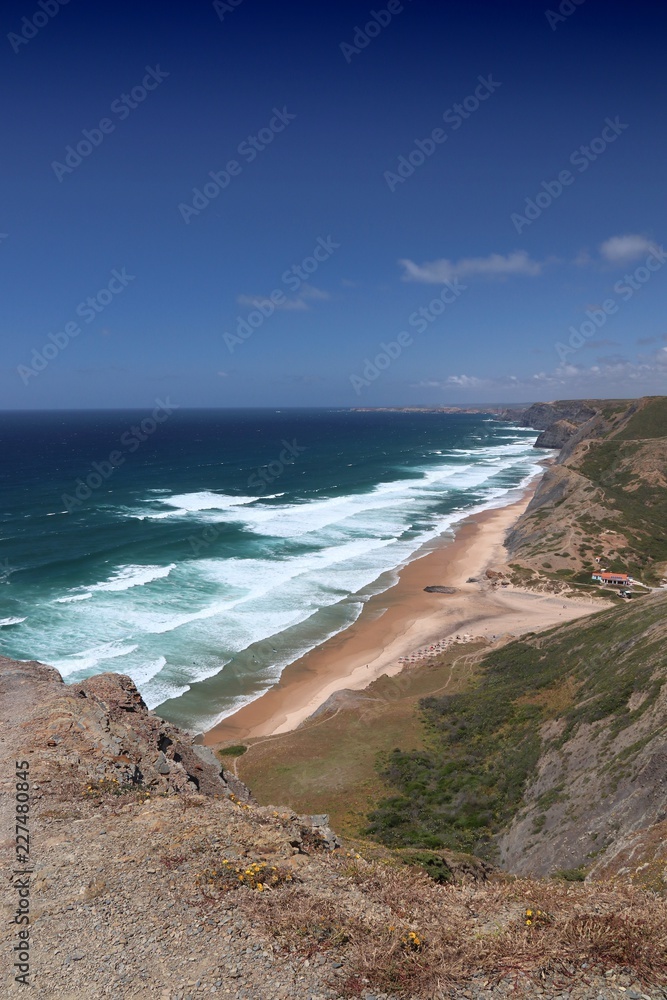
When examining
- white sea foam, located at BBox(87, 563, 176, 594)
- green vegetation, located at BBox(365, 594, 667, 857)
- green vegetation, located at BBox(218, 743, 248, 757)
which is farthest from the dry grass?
white sea foam, located at BBox(87, 563, 176, 594)

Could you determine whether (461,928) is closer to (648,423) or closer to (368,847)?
(368,847)

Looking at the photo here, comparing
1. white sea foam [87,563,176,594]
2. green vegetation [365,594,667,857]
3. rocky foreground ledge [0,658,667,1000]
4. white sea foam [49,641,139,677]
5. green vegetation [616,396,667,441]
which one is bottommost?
white sea foam [49,641,139,677]

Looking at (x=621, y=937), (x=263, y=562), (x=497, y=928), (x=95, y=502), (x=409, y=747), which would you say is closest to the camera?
(x=621, y=937)

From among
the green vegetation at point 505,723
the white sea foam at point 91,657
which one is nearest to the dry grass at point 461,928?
the green vegetation at point 505,723

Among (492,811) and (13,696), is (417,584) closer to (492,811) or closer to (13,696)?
(492,811)

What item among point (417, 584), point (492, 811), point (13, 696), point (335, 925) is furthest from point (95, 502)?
point (335, 925)

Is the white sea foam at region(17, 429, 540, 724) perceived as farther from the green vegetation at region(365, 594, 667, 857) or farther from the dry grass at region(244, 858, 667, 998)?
the dry grass at region(244, 858, 667, 998)

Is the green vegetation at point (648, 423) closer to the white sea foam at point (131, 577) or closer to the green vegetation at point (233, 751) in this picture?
the white sea foam at point (131, 577)
